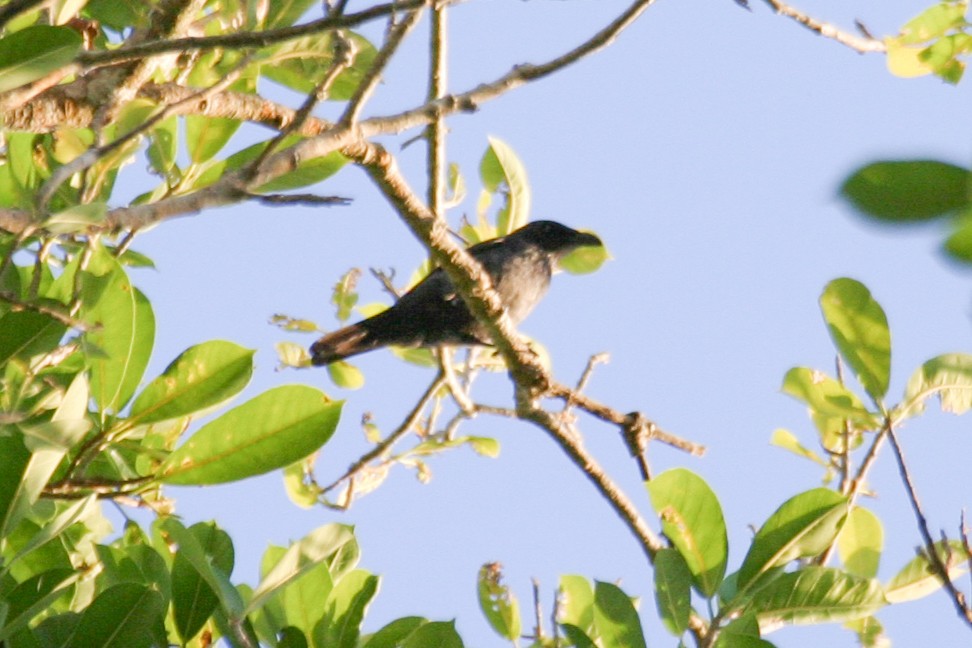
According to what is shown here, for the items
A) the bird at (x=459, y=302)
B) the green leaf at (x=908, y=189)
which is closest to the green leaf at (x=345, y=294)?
the bird at (x=459, y=302)

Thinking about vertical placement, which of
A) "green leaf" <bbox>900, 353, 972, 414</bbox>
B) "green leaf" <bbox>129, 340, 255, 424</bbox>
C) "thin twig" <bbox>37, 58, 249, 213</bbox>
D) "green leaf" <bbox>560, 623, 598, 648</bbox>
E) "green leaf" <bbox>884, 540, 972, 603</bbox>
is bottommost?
"green leaf" <bbox>884, 540, 972, 603</bbox>

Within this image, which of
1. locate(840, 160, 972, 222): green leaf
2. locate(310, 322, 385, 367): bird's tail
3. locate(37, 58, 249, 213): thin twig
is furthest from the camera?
locate(310, 322, 385, 367): bird's tail

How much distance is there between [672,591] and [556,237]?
4.12m

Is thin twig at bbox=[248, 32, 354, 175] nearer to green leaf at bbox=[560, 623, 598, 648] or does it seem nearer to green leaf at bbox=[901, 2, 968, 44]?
green leaf at bbox=[560, 623, 598, 648]

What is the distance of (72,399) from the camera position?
6.38 feet

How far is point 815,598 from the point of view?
230 cm

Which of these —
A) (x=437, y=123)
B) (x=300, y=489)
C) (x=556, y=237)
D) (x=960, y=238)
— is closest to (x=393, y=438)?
(x=300, y=489)

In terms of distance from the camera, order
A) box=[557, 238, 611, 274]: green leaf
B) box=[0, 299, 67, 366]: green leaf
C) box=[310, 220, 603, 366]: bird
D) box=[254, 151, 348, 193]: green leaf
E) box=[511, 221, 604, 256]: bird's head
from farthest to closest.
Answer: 1. box=[511, 221, 604, 256]: bird's head
2. box=[310, 220, 603, 366]: bird
3. box=[557, 238, 611, 274]: green leaf
4. box=[254, 151, 348, 193]: green leaf
5. box=[0, 299, 67, 366]: green leaf

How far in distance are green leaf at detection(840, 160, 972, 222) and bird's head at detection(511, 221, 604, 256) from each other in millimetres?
5648

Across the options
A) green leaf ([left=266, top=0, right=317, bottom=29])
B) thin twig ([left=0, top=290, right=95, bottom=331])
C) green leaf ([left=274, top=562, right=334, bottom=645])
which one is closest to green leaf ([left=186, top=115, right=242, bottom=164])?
A: green leaf ([left=266, top=0, right=317, bottom=29])

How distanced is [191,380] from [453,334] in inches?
114

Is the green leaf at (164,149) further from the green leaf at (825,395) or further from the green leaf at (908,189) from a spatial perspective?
the green leaf at (908,189)

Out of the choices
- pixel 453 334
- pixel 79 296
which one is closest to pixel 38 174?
pixel 79 296

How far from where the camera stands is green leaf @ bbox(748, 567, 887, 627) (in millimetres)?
2277
